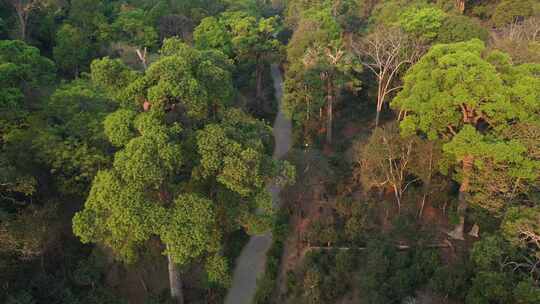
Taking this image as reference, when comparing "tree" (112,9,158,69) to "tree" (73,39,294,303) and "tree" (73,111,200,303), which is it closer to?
"tree" (73,39,294,303)

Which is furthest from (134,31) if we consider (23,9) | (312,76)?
(312,76)

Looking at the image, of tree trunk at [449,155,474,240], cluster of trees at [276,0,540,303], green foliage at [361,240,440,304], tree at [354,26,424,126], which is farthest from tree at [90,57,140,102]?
tree at [354,26,424,126]

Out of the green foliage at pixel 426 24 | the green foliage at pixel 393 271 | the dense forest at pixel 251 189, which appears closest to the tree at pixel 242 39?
the dense forest at pixel 251 189

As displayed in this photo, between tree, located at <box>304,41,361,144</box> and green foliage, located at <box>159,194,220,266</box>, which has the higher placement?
tree, located at <box>304,41,361,144</box>

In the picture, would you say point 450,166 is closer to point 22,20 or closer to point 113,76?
point 113,76

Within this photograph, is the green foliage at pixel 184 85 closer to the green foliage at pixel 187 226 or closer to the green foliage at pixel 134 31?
the green foliage at pixel 187 226

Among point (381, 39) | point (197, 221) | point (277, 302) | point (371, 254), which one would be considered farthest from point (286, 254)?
point (381, 39)

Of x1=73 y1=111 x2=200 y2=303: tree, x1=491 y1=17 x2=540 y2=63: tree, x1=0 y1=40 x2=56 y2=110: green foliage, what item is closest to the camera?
x1=73 y1=111 x2=200 y2=303: tree
